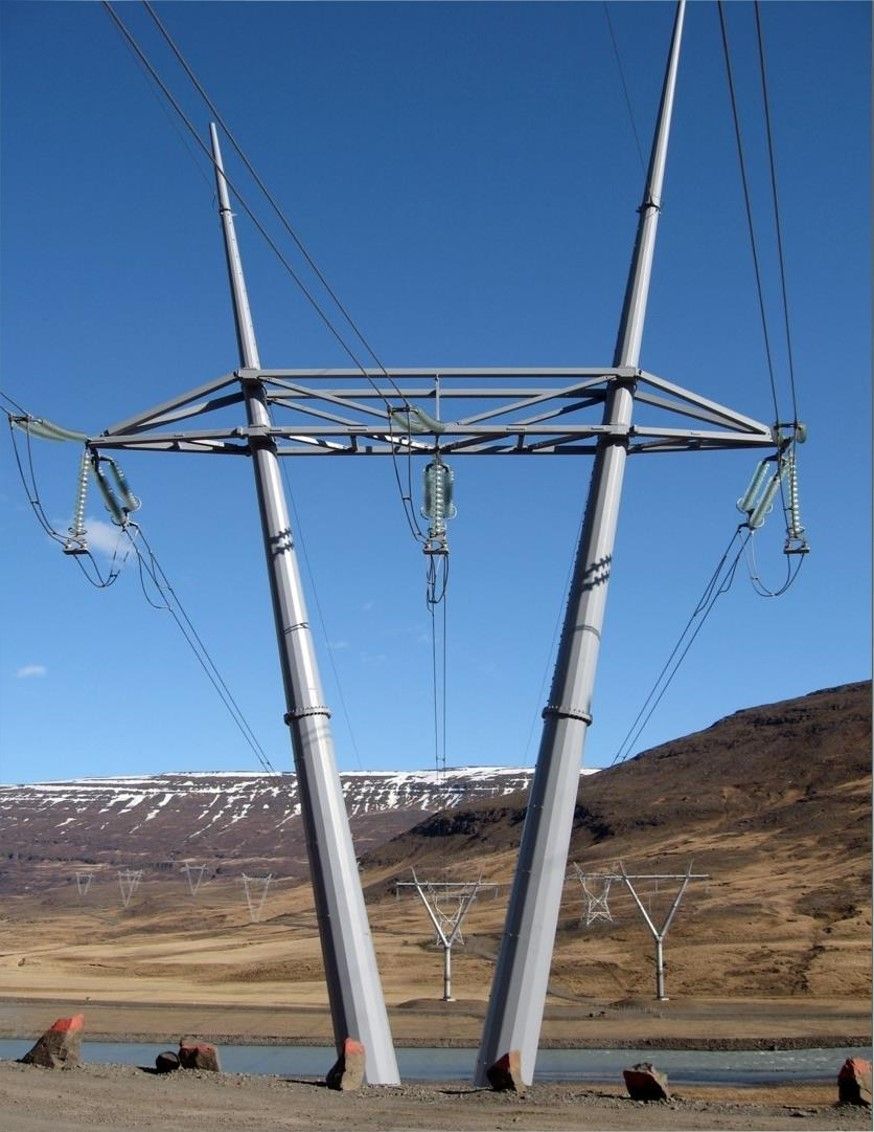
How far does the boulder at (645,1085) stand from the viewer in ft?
44.1

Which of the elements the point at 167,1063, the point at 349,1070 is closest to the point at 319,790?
the point at 349,1070

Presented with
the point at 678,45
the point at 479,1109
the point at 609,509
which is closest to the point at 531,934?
the point at 479,1109

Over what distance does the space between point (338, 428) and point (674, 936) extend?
256 ft

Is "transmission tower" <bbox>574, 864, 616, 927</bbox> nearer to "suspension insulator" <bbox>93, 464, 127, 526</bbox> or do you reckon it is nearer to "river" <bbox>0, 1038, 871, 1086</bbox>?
"river" <bbox>0, 1038, 871, 1086</bbox>

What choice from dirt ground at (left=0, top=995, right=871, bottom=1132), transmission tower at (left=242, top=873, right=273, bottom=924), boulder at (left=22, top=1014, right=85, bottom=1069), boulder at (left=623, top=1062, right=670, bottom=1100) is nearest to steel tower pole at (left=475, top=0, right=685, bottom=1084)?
dirt ground at (left=0, top=995, right=871, bottom=1132)

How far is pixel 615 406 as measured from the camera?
1738 centimetres

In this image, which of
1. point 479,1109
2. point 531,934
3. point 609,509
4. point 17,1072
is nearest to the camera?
point 479,1109

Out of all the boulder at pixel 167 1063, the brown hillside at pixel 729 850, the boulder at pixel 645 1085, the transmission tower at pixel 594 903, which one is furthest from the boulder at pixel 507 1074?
the transmission tower at pixel 594 903

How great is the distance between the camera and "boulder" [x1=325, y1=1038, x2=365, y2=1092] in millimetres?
14307

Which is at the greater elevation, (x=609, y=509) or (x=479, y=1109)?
(x=609, y=509)

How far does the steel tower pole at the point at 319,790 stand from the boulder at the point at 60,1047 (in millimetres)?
3160

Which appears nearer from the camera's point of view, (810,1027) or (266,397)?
(266,397)

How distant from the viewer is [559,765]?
632 inches

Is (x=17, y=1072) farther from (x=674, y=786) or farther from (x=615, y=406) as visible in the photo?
(x=674, y=786)
